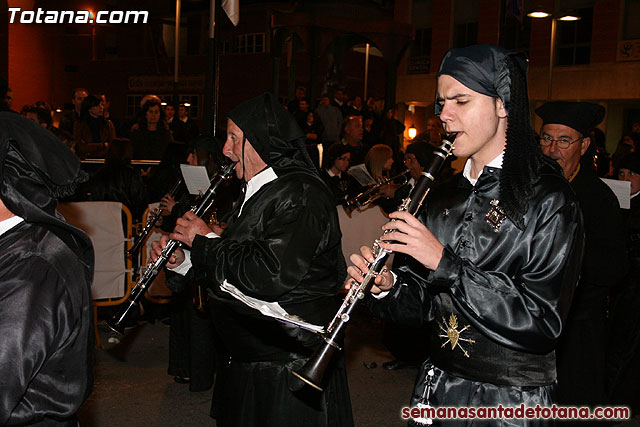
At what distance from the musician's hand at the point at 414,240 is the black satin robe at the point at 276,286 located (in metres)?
1.13

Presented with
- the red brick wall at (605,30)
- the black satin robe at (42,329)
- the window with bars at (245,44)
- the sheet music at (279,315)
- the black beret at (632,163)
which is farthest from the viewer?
the window with bars at (245,44)

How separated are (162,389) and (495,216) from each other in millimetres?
4418

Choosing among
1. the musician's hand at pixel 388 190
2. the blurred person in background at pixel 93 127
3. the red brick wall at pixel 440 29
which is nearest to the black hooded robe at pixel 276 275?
the musician's hand at pixel 388 190

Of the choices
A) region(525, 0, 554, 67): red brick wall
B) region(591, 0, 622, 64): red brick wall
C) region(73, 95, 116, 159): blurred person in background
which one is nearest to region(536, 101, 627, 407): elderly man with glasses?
region(73, 95, 116, 159): blurred person in background

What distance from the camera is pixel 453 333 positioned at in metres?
2.57

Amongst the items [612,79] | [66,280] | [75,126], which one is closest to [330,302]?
[66,280]

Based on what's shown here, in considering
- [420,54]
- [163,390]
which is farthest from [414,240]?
[420,54]

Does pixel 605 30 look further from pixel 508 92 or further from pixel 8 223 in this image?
pixel 8 223

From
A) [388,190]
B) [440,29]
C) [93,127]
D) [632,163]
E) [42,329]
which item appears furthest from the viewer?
[440,29]

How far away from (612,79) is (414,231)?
23.6m

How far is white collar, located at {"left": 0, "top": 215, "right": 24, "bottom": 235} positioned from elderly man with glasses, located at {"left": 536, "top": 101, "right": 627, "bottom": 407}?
10.7 ft

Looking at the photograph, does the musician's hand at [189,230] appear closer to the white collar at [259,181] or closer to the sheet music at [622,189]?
the white collar at [259,181]

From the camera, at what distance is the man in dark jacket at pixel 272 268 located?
338 cm

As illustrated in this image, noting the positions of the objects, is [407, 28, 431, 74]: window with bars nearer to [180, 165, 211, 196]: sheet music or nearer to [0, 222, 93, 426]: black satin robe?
[180, 165, 211, 196]: sheet music
